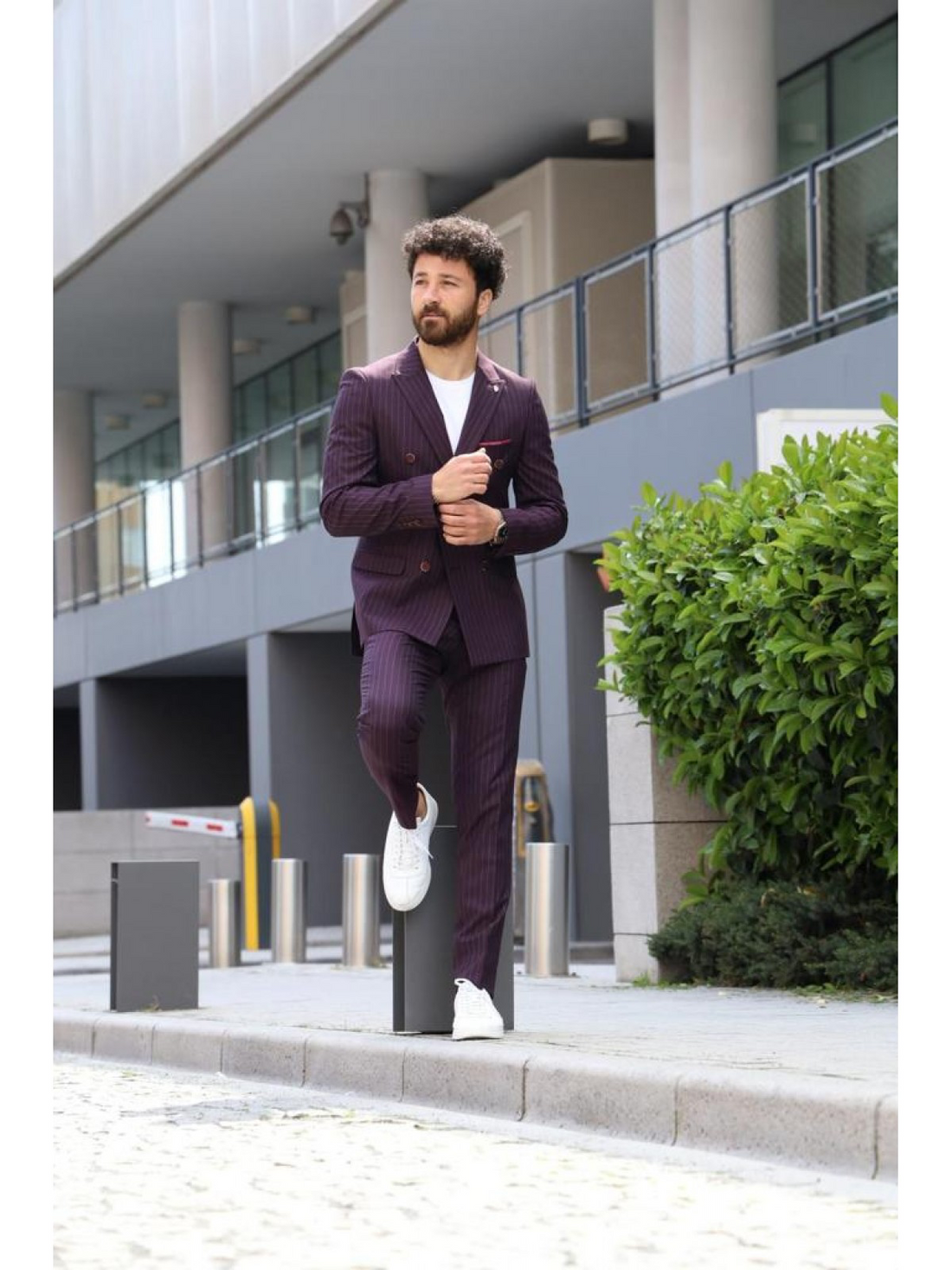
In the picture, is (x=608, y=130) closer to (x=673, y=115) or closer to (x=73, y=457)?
(x=673, y=115)

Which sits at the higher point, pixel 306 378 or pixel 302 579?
pixel 306 378

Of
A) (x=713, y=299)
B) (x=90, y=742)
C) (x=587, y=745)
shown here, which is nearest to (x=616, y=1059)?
(x=713, y=299)

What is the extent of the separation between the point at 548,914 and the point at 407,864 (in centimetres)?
526

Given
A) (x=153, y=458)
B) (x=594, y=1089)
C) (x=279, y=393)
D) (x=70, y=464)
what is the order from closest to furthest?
(x=594, y=1089) → (x=279, y=393) → (x=70, y=464) → (x=153, y=458)

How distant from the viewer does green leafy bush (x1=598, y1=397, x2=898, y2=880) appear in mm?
8258

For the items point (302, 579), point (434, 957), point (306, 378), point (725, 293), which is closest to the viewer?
point (434, 957)

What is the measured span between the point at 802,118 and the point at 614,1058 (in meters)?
14.6

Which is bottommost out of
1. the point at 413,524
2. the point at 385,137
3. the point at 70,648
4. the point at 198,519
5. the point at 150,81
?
the point at 413,524

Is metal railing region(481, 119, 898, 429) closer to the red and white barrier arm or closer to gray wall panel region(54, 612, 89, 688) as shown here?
the red and white barrier arm

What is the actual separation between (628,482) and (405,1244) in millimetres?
12293

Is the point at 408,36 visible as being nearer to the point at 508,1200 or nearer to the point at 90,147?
the point at 90,147

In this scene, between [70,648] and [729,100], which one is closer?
[729,100]

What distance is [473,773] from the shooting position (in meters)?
6.81

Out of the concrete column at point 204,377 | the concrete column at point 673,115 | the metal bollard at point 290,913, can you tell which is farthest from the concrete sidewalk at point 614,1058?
the concrete column at point 204,377
